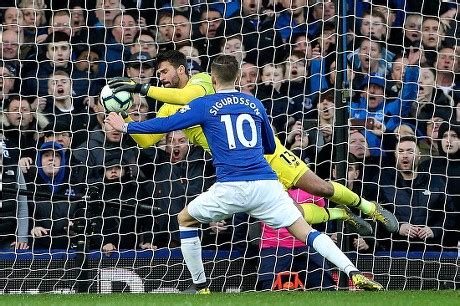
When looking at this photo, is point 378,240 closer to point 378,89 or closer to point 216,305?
point 378,89

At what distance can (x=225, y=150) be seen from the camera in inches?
340

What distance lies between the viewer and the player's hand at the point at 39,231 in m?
10.9

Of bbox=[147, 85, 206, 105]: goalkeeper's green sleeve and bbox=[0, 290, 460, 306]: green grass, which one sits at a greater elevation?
bbox=[147, 85, 206, 105]: goalkeeper's green sleeve

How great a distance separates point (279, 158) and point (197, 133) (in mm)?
788

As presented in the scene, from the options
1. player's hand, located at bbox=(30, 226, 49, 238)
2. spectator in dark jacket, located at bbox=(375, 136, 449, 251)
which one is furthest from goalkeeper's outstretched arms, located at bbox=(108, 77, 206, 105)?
spectator in dark jacket, located at bbox=(375, 136, 449, 251)

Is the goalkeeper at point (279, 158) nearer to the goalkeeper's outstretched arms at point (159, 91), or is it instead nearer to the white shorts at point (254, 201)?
the goalkeeper's outstretched arms at point (159, 91)

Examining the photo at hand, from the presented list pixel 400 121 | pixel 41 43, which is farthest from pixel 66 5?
pixel 400 121

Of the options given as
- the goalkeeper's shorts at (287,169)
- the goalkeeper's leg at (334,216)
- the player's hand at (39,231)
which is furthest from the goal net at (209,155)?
the goalkeeper's shorts at (287,169)

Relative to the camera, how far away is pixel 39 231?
1089 cm

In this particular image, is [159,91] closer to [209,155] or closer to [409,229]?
[209,155]

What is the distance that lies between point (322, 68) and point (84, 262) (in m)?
2.91

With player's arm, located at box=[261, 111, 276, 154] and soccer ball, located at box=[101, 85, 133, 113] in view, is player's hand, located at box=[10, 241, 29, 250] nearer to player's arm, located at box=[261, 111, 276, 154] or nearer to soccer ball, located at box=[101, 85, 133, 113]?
soccer ball, located at box=[101, 85, 133, 113]

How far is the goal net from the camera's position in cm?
1059

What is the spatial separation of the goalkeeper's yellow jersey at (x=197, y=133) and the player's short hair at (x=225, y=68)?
0.68 m
